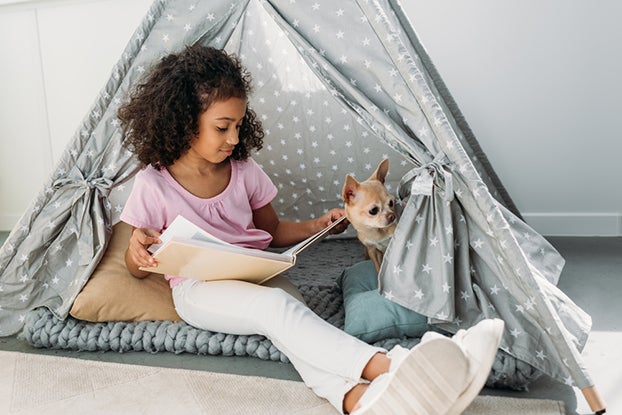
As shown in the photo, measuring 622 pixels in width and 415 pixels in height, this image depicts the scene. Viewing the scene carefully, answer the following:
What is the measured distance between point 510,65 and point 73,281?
5.56ft

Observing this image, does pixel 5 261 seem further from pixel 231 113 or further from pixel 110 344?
pixel 231 113

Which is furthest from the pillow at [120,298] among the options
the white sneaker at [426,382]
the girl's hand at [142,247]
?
the white sneaker at [426,382]

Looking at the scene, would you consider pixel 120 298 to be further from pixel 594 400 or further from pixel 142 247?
pixel 594 400

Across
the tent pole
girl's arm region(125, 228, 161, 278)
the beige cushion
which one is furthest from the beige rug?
girl's arm region(125, 228, 161, 278)

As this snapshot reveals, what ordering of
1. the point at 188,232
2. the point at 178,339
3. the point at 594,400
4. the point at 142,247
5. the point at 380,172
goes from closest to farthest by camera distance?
the point at 594,400 < the point at 188,232 < the point at 142,247 < the point at 178,339 < the point at 380,172

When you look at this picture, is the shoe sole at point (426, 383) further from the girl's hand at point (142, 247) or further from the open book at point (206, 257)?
the girl's hand at point (142, 247)

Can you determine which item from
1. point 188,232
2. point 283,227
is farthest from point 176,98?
point 283,227

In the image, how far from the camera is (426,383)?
42.1 inches

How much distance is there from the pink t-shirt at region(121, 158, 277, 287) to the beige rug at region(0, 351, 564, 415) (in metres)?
0.29

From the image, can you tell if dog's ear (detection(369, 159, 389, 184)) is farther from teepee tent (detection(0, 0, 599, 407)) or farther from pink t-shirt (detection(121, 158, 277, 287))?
pink t-shirt (detection(121, 158, 277, 287))

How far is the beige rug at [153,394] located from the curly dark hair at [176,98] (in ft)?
1.79

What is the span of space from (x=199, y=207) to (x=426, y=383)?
834 millimetres

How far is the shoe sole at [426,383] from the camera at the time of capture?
1.06 metres

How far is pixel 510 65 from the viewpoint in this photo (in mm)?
2400
